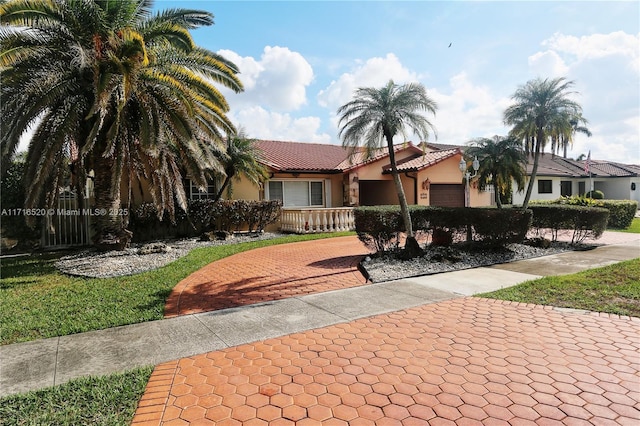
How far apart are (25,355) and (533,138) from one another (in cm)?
1601

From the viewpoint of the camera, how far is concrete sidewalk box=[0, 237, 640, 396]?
4.27m

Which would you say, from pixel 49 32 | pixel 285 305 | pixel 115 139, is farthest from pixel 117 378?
pixel 49 32

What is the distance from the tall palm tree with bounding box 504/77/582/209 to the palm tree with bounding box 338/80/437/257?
5.83 m

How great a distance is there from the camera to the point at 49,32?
9.55m

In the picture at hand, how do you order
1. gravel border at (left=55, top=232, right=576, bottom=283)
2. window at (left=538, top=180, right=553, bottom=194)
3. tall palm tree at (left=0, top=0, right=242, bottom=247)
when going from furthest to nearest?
window at (left=538, top=180, right=553, bottom=194), tall palm tree at (left=0, top=0, right=242, bottom=247), gravel border at (left=55, top=232, right=576, bottom=283)

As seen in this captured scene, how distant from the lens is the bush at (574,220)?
40.9ft

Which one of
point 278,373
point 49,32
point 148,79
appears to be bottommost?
point 278,373

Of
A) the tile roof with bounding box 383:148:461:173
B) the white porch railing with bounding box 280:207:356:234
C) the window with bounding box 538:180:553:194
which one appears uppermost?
the tile roof with bounding box 383:148:461:173

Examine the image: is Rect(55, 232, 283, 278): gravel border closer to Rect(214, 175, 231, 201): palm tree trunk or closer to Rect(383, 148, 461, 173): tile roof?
Rect(214, 175, 231, 201): palm tree trunk

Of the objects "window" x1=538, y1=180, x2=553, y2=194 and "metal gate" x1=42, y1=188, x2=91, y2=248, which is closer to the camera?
"metal gate" x1=42, y1=188, x2=91, y2=248

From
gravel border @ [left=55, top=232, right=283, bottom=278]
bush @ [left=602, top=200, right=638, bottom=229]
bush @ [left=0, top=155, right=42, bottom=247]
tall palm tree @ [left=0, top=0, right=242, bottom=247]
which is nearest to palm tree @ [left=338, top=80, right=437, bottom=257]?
tall palm tree @ [left=0, top=0, right=242, bottom=247]

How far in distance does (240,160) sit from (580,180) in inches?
1338

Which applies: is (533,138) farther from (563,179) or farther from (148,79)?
(563,179)

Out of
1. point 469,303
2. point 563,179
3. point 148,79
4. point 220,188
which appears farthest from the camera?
point 563,179
